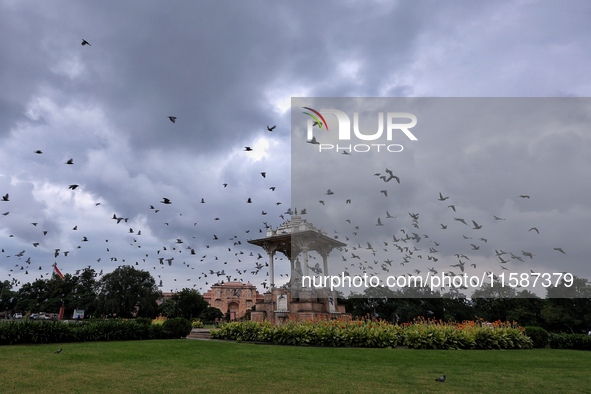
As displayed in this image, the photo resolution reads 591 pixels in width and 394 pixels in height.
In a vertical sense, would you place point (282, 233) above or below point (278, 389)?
above

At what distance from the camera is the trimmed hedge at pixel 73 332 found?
1345 cm

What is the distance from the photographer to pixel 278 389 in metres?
6.62

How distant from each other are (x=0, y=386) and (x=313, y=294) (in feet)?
69.9

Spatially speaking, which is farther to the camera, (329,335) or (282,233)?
(282,233)

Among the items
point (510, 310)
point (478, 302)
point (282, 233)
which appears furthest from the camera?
point (478, 302)

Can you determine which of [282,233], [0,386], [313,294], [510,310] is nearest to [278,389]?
[0,386]

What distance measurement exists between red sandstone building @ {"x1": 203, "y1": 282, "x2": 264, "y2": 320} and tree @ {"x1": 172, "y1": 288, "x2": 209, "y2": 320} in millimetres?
24596

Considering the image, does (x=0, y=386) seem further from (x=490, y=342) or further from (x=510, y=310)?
(x=510, y=310)

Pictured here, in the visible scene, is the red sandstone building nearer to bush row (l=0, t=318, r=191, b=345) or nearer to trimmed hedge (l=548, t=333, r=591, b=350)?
bush row (l=0, t=318, r=191, b=345)

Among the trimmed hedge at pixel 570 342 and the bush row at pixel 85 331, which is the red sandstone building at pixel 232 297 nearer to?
the bush row at pixel 85 331

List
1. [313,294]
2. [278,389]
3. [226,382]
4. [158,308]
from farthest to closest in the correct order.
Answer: [158,308] → [313,294] → [226,382] → [278,389]

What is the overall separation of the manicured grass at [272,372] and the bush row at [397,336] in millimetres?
2388

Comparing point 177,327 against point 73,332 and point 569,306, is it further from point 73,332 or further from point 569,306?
point 569,306

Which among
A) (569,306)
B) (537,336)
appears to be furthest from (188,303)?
(537,336)
